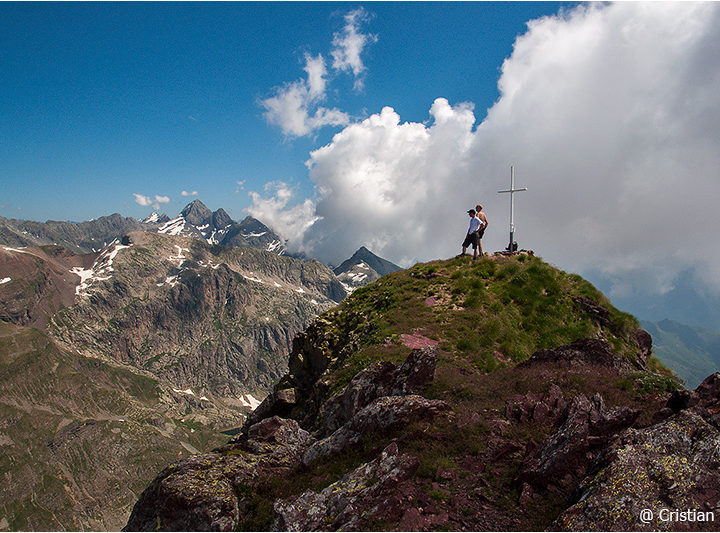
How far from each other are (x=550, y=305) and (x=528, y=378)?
16621mm

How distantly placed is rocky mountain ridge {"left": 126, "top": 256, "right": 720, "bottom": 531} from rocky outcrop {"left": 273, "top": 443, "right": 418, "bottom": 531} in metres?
0.04

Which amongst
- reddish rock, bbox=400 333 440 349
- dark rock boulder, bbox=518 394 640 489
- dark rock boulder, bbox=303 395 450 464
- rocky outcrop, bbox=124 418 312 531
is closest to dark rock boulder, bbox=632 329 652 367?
reddish rock, bbox=400 333 440 349

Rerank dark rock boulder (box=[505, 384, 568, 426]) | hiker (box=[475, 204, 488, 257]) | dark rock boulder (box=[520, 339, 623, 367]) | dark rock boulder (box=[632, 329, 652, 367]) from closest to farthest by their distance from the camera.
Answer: dark rock boulder (box=[505, 384, 568, 426]) → dark rock boulder (box=[520, 339, 623, 367]) → dark rock boulder (box=[632, 329, 652, 367]) → hiker (box=[475, 204, 488, 257])

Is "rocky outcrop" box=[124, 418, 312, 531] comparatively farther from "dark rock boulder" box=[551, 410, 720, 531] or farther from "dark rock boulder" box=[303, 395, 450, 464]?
"dark rock boulder" box=[551, 410, 720, 531]

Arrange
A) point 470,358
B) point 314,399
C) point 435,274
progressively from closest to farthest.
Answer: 1. point 470,358
2. point 314,399
3. point 435,274

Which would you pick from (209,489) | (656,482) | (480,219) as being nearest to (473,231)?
(480,219)

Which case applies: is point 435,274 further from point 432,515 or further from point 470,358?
point 432,515

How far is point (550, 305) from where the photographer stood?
31359 mm

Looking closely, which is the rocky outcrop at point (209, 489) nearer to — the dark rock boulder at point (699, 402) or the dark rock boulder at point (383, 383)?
the dark rock boulder at point (383, 383)

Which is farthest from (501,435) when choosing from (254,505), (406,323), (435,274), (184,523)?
(435,274)

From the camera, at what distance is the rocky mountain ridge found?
9227 millimetres

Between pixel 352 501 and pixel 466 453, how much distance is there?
4278mm

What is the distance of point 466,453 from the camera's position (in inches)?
501

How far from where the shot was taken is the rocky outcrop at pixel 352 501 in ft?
35.2
